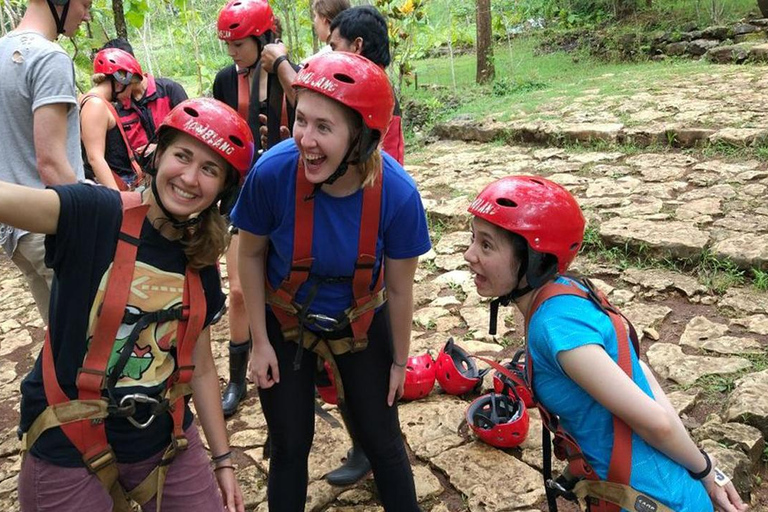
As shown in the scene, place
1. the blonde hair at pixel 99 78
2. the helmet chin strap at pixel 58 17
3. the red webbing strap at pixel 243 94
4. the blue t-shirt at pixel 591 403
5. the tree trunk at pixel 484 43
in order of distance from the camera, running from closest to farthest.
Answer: the blue t-shirt at pixel 591 403 < the helmet chin strap at pixel 58 17 < the red webbing strap at pixel 243 94 < the blonde hair at pixel 99 78 < the tree trunk at pixel 484 43

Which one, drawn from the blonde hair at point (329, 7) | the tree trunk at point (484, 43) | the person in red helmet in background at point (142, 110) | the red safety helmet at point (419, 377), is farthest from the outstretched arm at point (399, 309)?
the tree trunk at point (484, 43)

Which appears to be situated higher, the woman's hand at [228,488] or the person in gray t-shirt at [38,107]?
the person in gray t-shirt at [38,107]

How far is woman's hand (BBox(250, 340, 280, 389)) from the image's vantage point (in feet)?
8.14

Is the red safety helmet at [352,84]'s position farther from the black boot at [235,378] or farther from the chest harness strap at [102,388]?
the black boot at [235,378]

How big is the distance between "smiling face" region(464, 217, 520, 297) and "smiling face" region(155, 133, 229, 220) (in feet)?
3.03

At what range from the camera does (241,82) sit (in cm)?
385

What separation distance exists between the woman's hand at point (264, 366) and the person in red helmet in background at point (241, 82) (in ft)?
3.94

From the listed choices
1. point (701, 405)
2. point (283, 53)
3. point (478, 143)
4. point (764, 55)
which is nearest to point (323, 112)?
point (283, 53)

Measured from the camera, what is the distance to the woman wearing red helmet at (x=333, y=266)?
2.22 metres

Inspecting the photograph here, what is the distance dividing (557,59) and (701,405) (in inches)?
623

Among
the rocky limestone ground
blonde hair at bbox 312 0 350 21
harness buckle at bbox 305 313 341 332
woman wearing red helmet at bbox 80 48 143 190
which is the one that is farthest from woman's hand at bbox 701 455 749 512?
woman wearing red helmet at bbox 80 48 143 190

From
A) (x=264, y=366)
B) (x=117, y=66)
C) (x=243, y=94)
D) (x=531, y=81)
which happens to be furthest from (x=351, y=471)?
(x=531, y=81)

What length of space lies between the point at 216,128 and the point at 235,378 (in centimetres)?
221

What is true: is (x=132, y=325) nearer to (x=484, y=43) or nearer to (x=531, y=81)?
(x=531, y=81)
